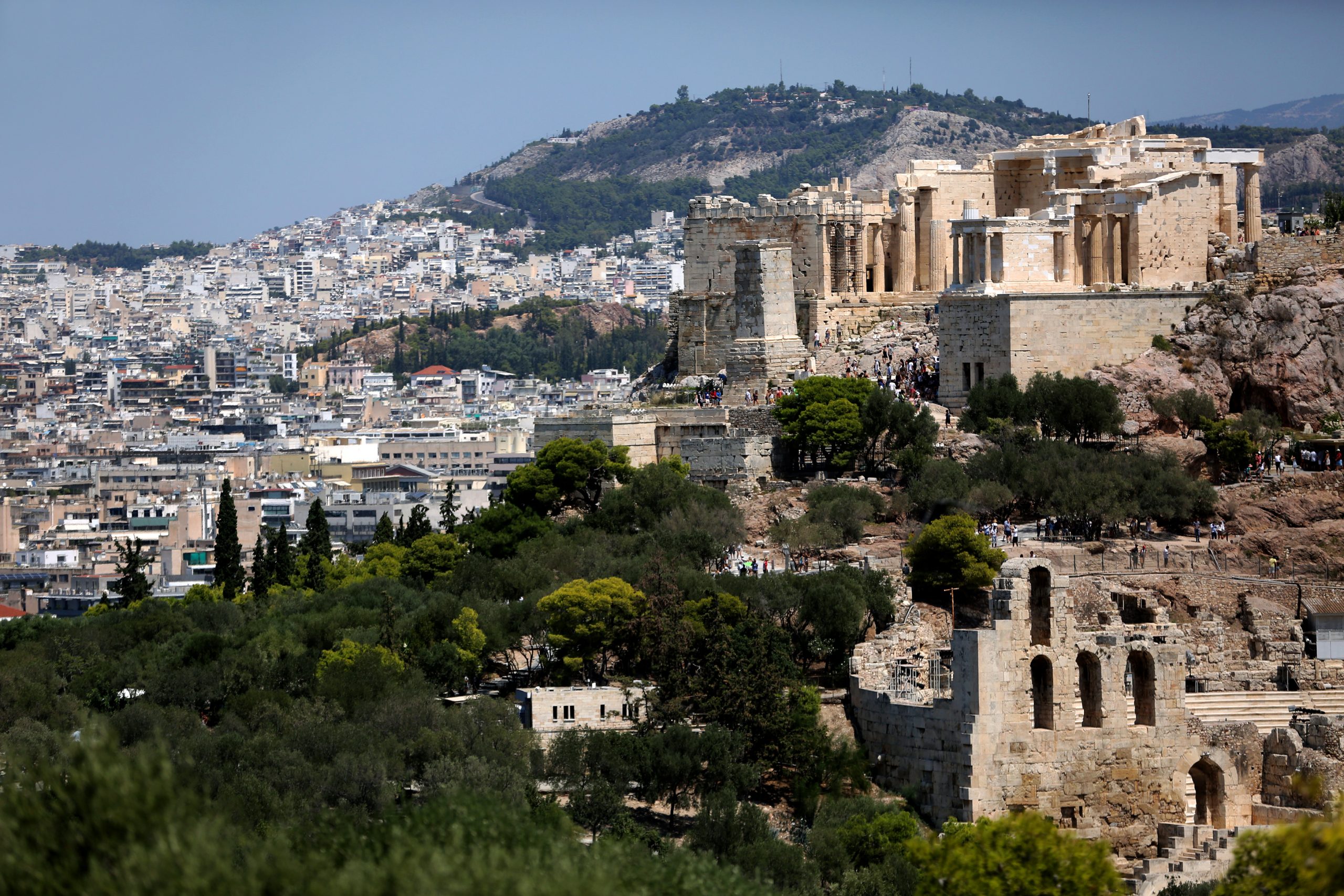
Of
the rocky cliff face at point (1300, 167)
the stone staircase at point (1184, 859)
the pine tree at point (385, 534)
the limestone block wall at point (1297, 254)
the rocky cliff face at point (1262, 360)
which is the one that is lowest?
the stone staircase at point (1184, 859)

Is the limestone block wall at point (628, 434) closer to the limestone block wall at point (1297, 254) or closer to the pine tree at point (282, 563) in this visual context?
the pine tree at point (282, 563)

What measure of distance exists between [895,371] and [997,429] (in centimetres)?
658

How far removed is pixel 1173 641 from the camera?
133 ft

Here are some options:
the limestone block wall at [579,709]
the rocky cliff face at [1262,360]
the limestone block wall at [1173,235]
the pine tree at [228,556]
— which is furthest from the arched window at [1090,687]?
the pine tree at [228,556]

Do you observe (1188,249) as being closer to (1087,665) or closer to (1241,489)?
(1241,489)

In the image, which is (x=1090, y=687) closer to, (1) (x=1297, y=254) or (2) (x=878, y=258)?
(1) (x=1297, y=254)

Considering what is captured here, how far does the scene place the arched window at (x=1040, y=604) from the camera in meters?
39.2

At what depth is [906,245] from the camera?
68.0m

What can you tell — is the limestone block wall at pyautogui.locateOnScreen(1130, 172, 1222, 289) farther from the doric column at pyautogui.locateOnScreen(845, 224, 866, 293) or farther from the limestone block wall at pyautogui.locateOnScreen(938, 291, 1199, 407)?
the doric column at pyautogui.locateOnScreen(845, 224, 866, 293)

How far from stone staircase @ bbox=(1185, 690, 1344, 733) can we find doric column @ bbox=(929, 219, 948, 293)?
26405 mm

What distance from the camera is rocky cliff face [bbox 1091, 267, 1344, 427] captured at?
188 ft

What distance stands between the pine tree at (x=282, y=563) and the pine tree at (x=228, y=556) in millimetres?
1139

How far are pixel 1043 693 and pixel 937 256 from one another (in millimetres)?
30357

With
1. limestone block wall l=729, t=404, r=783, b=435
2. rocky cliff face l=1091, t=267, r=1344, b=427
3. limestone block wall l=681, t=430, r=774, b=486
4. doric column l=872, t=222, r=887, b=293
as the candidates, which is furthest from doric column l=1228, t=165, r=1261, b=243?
limestone block wall l=681, t=430, r=774, b=486
